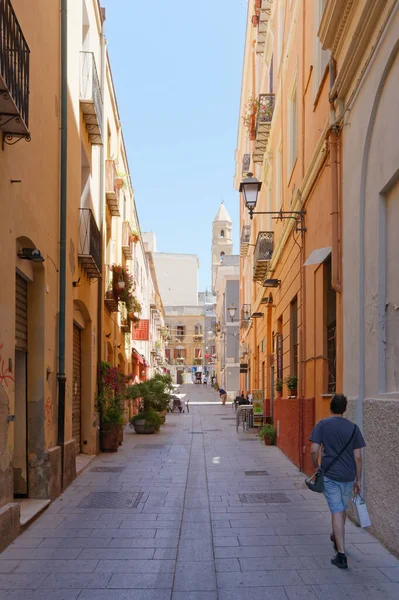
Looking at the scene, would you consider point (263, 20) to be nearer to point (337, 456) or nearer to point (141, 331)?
point (141, 331)

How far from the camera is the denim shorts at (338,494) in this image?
6430mm

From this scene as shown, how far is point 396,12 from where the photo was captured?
6.65 m

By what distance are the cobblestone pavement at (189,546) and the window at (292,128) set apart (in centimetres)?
646

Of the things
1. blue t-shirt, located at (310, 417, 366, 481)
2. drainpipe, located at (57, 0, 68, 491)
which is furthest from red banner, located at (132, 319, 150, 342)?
blue t-shirt, located at (310, 417, 366, 481)

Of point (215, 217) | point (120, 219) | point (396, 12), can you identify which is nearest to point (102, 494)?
point (396, 12)

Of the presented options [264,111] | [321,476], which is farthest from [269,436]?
[321,476]

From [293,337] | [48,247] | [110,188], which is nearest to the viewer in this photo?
[48,247]

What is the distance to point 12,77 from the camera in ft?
22.8

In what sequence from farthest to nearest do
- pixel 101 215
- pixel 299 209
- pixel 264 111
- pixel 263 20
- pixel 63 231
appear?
pixel 263 20 → pixel 264 111 → pixel 101 215 → pixel 299 209 → pixel 63 231

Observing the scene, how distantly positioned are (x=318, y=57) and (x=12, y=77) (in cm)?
583

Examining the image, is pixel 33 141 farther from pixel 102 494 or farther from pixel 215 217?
pixel 215 217

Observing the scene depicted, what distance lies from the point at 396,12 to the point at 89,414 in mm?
10243

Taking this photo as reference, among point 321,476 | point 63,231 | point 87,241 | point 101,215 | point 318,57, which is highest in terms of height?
point 318,57

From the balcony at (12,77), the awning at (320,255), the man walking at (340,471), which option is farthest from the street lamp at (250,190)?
the man walking at (340,471)
